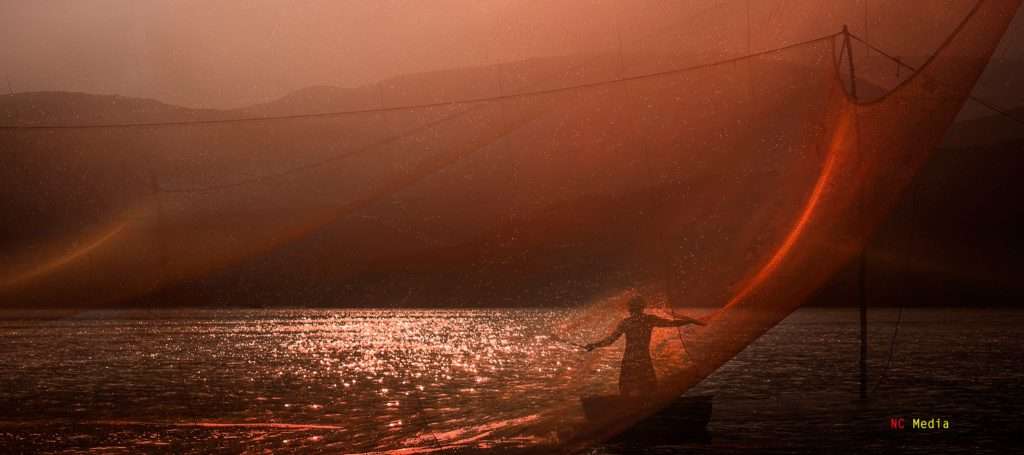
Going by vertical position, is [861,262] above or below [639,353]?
above

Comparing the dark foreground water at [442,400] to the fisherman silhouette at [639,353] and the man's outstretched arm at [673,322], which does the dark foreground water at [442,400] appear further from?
the man's outstretched arm at [673,322]

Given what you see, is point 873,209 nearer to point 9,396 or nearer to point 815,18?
point 815,18

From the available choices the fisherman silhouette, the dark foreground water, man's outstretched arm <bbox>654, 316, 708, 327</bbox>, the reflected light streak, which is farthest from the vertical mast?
the fisherman silhouette

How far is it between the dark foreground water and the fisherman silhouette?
140 centimetres

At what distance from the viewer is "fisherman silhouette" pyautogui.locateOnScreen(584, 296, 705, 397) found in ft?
73.9

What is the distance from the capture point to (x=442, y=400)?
122 ft

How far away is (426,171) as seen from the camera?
1553 inches

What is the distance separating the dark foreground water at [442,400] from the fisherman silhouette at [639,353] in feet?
4.60

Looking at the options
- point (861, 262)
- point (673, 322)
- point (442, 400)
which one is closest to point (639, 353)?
point (673, 322)

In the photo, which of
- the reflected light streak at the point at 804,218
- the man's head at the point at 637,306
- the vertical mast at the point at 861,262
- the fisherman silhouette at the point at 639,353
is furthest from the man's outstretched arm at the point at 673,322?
the vertical mast at the point at 861,262

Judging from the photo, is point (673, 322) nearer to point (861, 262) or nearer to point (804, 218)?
point (804, 218)

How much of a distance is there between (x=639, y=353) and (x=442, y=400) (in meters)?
15.7

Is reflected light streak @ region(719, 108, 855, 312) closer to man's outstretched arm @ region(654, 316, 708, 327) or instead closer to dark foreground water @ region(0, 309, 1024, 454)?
man's outstretched arm @ region(654, 316, 708, 327)

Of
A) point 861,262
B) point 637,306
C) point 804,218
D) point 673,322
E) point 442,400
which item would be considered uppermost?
point 804,218
